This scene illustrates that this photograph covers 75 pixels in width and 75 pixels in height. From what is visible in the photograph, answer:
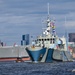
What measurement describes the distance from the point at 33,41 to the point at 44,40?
12.9 ft

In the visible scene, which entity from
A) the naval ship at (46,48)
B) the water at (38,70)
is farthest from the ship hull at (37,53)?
the water at (38,70)

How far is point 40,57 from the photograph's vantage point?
19212 centimetres

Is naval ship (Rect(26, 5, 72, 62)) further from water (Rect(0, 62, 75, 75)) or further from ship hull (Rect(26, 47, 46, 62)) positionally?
water (Rect(0, 62, 75, 75))

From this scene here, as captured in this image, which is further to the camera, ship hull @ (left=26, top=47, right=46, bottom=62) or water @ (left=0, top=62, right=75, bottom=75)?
ship hull @ (left=26, top=47, right=46, bottom=62)

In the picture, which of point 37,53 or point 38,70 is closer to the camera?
point 38,70

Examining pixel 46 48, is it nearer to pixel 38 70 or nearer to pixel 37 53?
pixel 37 53

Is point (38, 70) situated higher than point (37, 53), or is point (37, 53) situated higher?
point (37, 53)

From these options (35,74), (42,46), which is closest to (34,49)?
(42,46)

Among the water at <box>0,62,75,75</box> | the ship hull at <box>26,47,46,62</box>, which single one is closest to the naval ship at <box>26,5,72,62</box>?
the ship hull at <box>26,47,46,62</box>

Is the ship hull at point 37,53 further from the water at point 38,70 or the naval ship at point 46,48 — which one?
the water at point 38,70

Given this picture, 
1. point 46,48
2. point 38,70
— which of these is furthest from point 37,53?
point 38,70

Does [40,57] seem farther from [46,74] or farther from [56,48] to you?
[46,74]

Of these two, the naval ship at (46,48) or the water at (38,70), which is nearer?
the water at (38,70)

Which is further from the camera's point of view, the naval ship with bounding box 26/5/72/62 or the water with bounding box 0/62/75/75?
the naval ship with bounding box 26/5/72/62
